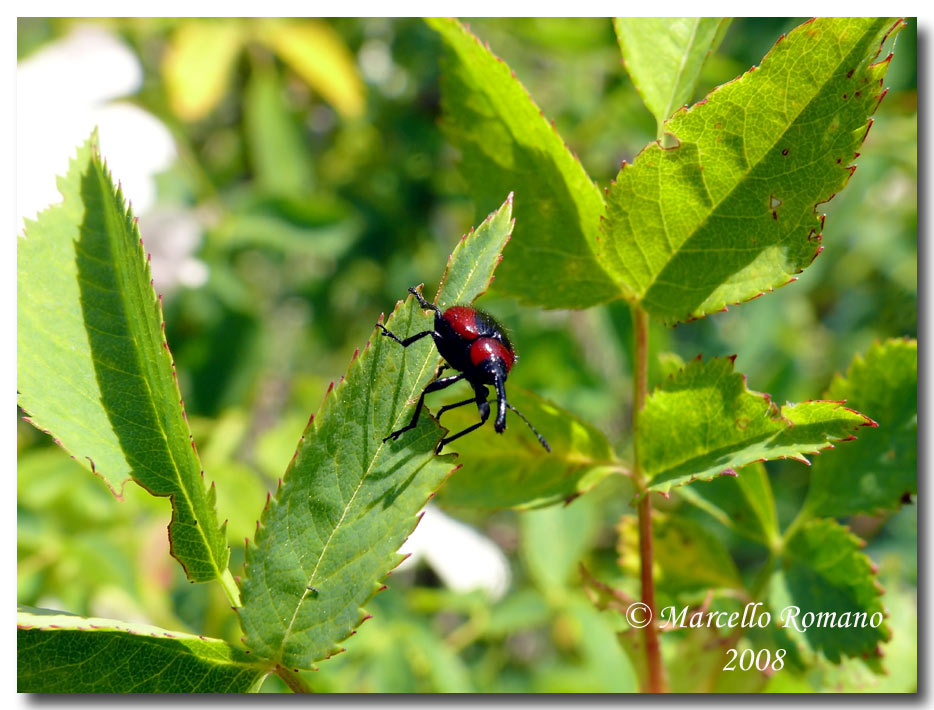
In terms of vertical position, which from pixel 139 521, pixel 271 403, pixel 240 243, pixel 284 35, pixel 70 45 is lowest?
pixel 139 521

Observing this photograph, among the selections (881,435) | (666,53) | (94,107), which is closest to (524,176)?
(666,53)

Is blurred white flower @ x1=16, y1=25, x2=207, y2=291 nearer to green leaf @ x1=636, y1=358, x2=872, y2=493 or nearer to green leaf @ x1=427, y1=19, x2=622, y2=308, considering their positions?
green leaf @ x1=427, y1=19, x2=622, y2=308

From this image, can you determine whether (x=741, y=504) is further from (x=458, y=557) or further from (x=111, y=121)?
(x=111, y=121)

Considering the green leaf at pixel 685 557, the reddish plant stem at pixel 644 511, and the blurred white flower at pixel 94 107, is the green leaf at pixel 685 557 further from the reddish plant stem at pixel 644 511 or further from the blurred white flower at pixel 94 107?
the blurred white flower at pixel 94 107

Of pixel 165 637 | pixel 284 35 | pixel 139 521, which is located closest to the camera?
pixel 165 637

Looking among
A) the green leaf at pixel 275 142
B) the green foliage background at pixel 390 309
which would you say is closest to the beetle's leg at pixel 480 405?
the green foliage background at pixel 390 309

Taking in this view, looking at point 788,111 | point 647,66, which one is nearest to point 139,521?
point 647,66

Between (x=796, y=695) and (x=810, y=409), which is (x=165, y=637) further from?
(x=796, y=695)
